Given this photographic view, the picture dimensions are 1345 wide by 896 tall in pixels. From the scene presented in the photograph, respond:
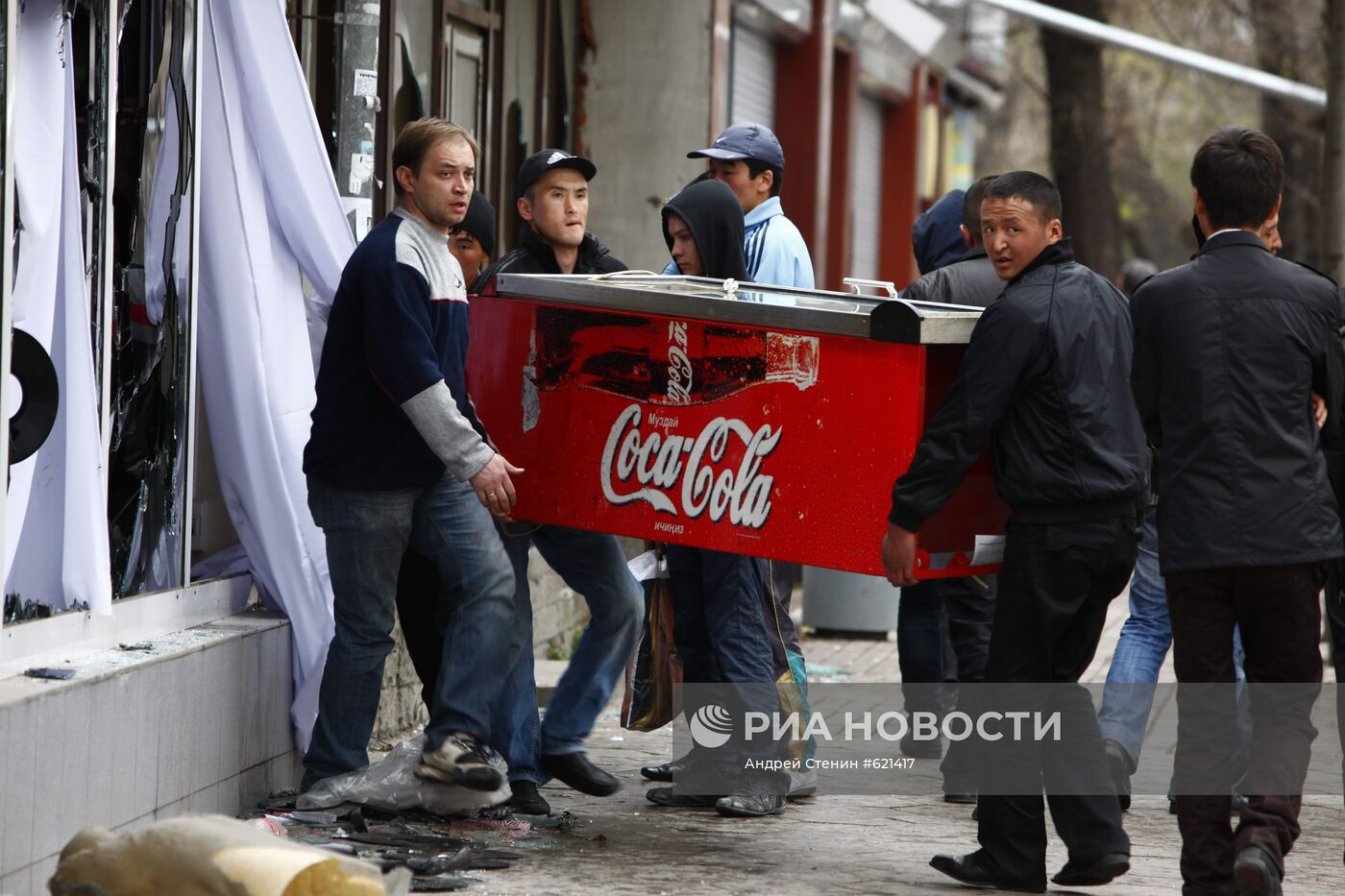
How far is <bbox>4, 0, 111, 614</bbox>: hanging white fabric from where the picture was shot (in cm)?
467

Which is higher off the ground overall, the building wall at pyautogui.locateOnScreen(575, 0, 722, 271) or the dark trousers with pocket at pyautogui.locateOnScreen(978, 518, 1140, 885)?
the building wall at pyautogui.locateOnScreen(575, 0, 722, 271)

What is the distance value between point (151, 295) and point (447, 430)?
1.07 meters

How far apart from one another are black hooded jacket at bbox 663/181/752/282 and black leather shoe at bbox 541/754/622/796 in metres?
1.61

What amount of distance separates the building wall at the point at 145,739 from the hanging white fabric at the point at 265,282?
0.20 metres

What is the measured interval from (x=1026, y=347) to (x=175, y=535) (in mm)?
2623

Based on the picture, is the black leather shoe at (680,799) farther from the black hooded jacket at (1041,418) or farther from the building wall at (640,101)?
the building wall at (640,101)

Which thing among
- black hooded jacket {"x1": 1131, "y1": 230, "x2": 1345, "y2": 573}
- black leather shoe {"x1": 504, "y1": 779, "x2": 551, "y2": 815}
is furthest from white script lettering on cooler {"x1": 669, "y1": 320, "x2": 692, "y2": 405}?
black leather shoe {"x1": 504, "y1": 779, "x2": 551, "y2": 815}

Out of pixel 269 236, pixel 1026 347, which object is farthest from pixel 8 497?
pixel 1026 347

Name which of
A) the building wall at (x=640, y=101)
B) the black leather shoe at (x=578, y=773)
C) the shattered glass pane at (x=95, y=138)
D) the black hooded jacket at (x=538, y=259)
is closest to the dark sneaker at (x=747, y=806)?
the black leather shoe at (x=578, y=773)

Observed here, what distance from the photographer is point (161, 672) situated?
504cm

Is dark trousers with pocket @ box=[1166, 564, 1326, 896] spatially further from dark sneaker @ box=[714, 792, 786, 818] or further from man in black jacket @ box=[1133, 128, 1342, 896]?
dark sneaker @ box=[714, 792, 786, 818]

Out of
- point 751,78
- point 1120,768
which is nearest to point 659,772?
point 1120,768

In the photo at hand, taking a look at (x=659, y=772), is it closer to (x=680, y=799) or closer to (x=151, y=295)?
(x=680, y=799)

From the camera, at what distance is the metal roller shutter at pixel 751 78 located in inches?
553
